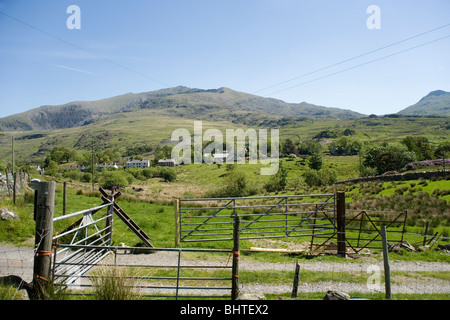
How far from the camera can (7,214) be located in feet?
38.5

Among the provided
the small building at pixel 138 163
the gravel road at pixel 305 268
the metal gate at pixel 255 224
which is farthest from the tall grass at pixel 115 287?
the small building at pixel 138 163

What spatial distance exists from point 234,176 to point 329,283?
136 feet

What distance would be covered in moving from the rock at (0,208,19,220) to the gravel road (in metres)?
2.26

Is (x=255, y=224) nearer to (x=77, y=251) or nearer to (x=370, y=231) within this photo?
(x=370, y=231)

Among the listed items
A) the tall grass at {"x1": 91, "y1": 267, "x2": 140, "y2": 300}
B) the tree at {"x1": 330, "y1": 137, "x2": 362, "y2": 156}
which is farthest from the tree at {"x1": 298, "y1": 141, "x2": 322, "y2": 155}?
the tall grass at {"x1": 91, "y1": 267, "x2": 140, "y2": 300}

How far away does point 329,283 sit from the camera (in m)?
7.36

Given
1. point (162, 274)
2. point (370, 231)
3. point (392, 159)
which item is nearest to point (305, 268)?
point (162, 274)

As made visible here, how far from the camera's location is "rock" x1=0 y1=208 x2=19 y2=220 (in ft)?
38.0

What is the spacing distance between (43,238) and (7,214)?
29.9 feet

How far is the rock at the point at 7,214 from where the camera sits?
38.0ft

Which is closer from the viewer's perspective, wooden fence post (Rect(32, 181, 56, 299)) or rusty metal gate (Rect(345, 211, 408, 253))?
wooden fence post (Rect(32, 181, 56, 299))

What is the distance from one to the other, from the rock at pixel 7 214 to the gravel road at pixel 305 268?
226cm

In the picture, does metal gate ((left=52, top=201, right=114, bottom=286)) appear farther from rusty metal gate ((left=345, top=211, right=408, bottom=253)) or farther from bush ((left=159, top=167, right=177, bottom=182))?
bush ((left=159, top=167, right=177, bottom=182))
